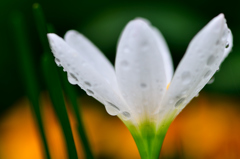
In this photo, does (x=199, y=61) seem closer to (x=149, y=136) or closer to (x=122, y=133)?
(x=149, y=136)

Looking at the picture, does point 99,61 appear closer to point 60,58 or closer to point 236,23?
point 60,58

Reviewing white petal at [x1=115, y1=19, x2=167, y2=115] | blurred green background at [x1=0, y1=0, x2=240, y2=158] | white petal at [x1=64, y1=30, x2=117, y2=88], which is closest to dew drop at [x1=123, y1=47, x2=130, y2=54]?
white petal at [x1=115, y1=19, x2=167, y2=115]

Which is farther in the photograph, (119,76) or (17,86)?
(17,86)

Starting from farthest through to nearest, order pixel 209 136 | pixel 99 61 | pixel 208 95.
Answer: pixel 208 95
pixel 209 136
pixel 99 61

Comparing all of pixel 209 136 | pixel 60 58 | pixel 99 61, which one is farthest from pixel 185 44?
pixel 60 58

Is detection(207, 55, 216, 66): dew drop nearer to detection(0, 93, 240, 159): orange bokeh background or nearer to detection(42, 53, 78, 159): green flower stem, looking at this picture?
detection(42, 53, 78, 159): green flower stem

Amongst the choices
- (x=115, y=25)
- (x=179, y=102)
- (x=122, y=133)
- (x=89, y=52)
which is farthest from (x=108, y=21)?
(x=179, y=102)
